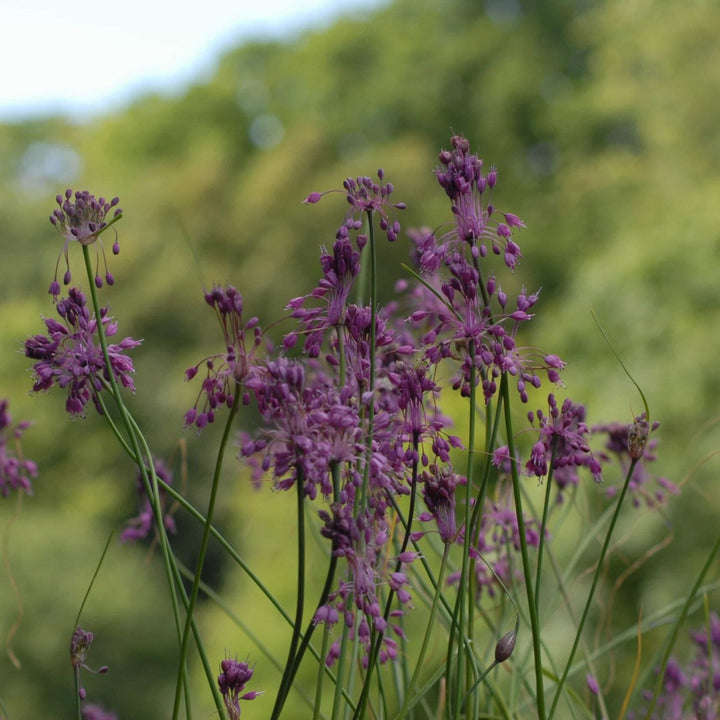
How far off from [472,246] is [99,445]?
15095 millimetres

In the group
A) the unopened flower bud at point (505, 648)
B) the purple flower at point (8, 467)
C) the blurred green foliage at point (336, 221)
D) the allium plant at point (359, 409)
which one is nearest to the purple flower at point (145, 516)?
the purple flower at point (8, 467)

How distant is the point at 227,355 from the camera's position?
815mm

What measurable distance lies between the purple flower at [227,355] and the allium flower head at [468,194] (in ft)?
0.63

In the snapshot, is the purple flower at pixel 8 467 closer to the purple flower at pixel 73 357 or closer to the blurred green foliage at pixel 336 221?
the purple flower at pixel 73 357

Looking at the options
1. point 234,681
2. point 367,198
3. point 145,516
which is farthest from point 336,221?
point 234,681

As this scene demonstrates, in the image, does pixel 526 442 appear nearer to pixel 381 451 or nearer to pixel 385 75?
pixel 381 451

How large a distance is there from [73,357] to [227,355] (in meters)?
0.15

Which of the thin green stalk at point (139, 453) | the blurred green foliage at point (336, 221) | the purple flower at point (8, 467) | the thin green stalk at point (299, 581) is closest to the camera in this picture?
the thin green stalk at point (299, 581)

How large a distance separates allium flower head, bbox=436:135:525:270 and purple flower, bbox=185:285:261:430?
19 centimetres

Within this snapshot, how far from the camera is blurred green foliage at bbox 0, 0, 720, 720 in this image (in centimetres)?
926

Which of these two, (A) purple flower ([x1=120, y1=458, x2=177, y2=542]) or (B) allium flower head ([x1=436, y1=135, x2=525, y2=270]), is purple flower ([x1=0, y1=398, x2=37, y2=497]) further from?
(B) allium flower head ([x1=436, y1=135, x2=525, y2=270])

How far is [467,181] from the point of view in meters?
0.85

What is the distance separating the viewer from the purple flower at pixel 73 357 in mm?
872

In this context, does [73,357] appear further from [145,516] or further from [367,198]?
[145,516]
